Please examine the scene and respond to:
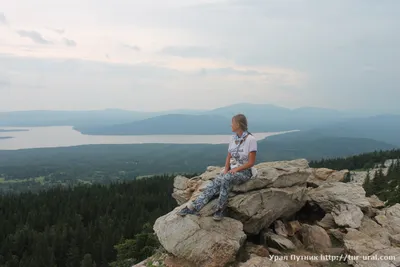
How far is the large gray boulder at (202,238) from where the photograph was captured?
12508mm

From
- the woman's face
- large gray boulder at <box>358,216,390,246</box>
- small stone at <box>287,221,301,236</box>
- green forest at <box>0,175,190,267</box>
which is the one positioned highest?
the woman's face

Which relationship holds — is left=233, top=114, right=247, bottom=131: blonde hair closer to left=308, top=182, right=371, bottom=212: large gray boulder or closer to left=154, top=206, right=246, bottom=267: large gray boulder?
left=154, top=206, right=246, bottom=267: large gray boulder

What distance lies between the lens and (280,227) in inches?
607

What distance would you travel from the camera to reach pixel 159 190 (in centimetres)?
11812

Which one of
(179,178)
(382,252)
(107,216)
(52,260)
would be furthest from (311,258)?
(107,216)

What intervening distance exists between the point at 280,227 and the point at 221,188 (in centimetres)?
371

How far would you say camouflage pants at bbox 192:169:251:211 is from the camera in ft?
45.4

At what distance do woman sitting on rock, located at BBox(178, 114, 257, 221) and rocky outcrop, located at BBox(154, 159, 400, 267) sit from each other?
0.44 m

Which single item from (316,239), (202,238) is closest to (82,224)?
(202,238)

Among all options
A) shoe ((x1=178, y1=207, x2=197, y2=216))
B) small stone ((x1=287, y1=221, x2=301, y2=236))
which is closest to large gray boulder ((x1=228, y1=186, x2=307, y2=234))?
small stone ((x1=287, y1=221, x2=301, y2=236))

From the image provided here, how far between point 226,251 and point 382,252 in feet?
18.9

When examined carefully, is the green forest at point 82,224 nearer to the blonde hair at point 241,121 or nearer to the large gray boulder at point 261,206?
the large gray boulder at point 261,206

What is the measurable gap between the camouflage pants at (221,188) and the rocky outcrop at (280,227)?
0.44m

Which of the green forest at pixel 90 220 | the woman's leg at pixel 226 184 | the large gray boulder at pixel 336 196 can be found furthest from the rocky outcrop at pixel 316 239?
the green forest at pixel 90 220
